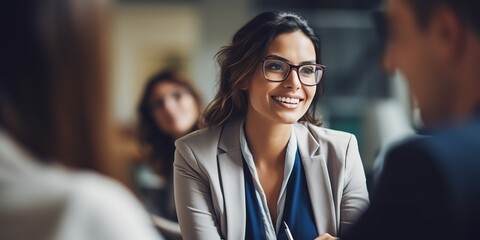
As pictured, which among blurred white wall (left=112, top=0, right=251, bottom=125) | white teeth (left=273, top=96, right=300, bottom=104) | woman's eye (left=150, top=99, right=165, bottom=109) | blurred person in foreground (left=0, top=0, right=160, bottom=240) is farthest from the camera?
blurred white wall (left=112, top=0, right=251, bottom=125)

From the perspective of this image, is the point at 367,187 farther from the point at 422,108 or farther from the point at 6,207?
the point at 6,207

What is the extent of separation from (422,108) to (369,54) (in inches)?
108

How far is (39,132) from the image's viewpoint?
1.22ft

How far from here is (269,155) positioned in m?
0.57

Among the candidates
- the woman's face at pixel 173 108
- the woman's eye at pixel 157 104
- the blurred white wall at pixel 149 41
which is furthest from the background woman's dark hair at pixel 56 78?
the blurred white wall at pixel 149 41

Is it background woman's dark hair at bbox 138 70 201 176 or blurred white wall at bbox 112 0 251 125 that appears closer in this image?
background woman's dark hair at bbox 138 70 201 176

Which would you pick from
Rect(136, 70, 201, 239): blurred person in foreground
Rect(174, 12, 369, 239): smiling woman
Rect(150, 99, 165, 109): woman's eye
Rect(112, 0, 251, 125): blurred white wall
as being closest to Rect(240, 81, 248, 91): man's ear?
Rect(174, 12, 369, 239): smiling woman

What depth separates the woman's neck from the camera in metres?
0.56

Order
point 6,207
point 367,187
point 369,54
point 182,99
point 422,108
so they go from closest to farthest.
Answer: point 6,207 → point 422,108 → point 367,187 → point 182,99 → point 369,54

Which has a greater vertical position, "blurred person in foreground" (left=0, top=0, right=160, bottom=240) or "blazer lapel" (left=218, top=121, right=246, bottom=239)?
"blurred person in foreground" (left=0, top=0, right=160, bottom=240)

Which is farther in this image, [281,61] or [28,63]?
[281,61]

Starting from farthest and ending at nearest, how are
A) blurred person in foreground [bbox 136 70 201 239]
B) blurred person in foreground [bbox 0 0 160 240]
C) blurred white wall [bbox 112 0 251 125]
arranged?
blurred white wall [bbox 112 0 251 125], blurred person in foreground [bbox 136 70 201 239], blurred person in foreground [bbox 0 0 160 240]

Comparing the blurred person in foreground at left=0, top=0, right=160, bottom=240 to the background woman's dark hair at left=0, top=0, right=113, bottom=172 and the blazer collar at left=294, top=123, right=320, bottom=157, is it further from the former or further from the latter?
the blazer collar at left=294, top=123, right=320, bottom=157

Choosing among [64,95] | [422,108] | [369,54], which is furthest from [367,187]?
[369,54]
